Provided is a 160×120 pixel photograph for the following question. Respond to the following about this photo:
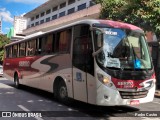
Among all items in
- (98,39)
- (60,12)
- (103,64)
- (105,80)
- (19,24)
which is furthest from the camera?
(19,24)

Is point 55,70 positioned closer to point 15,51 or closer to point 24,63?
point 24,63

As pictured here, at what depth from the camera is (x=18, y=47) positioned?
17500 mm

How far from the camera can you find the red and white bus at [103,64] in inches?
343

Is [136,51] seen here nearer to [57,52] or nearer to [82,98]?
[82,98]

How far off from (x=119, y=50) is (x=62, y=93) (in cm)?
322

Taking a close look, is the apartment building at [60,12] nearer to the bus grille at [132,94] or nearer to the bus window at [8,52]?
the bus window at [8,52]

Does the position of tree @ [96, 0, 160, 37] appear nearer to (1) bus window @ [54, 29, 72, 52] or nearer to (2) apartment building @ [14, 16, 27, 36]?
(1) bus window @ [54, 29, 72, 52]

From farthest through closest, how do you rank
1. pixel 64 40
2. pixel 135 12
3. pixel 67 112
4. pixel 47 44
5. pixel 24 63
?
pixel 135 12 < pixel 24 63 < pixel 47 44 < pixel 64 40 < pixel 67 112

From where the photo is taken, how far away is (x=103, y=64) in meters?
8.75

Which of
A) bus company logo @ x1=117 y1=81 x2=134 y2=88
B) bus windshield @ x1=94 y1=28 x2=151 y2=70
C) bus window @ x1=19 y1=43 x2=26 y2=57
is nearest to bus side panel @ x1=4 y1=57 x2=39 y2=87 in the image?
bus window @ x1=19 y1=43 x2=26 y2=57

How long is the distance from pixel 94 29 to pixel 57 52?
286 centimetres

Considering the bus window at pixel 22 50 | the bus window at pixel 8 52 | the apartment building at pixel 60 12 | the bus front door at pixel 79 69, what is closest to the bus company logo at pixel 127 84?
the bus front door at pixel 79 69

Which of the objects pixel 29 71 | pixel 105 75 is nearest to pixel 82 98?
pixel 105 75

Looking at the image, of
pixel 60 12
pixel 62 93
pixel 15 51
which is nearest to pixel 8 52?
pixel 15 51
